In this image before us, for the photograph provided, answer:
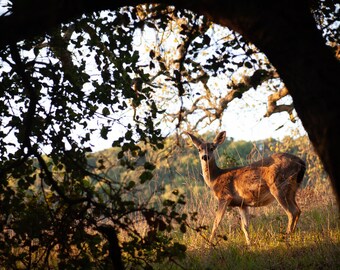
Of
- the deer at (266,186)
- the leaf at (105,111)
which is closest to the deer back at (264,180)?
the deer at (266,186)

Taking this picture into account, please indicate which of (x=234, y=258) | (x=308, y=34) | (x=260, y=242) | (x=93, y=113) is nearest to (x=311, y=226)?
(x=260, y=242)

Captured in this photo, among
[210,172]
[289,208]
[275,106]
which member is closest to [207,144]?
[210,172]

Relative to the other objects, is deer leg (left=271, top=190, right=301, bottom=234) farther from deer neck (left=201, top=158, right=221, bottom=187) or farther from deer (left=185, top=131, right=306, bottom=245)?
deer neck (left=201, top=158, right=221, bottom=187)

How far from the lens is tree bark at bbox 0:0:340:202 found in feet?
10.3

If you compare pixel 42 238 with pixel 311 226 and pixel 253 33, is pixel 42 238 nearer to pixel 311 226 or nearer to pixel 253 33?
pixel 253 33

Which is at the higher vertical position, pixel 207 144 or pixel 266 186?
pixel 207 144

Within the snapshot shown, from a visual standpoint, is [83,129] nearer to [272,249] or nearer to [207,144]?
[272,249]

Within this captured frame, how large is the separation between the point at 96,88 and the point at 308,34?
215cm

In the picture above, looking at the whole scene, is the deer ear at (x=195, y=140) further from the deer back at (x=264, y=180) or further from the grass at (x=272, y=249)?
the grass at (x=272, y=249)

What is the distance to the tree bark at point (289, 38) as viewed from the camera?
3.15m

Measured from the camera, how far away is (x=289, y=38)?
328 cm

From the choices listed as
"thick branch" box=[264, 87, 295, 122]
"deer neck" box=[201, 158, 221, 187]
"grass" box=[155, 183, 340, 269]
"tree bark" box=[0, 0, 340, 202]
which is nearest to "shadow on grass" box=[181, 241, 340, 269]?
"grass" box=[155, 183, 340, 269]

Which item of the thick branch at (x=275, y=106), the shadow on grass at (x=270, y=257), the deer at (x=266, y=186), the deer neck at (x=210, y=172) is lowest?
the shadow on grass at (x=270, y=257)

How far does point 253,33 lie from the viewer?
3389mm
